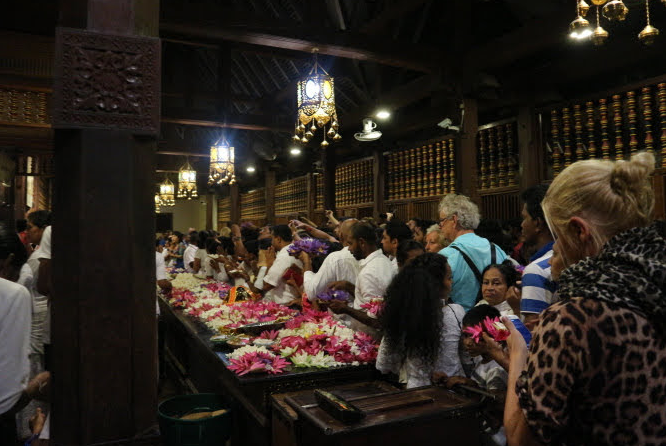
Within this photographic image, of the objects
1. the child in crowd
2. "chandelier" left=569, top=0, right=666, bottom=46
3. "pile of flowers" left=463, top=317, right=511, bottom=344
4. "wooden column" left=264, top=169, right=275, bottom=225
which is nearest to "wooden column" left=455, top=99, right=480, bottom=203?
"chandelier" left=569, top=0, right=666, bottom=46

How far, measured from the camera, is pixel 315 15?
20.1 feet

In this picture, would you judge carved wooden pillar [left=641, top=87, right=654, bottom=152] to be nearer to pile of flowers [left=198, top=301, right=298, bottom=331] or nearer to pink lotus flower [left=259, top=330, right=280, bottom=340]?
pile of flowers [left=198, top=301, right=298, bottom=331]

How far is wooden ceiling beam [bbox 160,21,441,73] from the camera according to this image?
17.7 feet

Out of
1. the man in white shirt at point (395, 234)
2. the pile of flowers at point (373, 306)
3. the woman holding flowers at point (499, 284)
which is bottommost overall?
the pile of flowers at point (373, 306)

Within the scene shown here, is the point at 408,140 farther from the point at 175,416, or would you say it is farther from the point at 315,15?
the point at 175,416

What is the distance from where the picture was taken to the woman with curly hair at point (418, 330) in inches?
109

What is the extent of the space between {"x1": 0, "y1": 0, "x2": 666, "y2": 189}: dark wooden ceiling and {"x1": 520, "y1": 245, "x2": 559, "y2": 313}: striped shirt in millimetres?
3195

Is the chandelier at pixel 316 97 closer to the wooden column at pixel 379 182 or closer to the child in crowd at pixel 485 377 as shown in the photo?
the child in crowd at pixel 485 377

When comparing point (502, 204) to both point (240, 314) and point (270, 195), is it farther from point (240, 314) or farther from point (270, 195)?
point (270, 195)

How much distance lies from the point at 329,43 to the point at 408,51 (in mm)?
1212

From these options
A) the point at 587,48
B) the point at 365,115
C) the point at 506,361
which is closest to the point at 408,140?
the point at 365,115

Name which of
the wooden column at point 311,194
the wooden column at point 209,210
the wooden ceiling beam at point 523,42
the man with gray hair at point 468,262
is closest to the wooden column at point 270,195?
the wooden column at point 311,194

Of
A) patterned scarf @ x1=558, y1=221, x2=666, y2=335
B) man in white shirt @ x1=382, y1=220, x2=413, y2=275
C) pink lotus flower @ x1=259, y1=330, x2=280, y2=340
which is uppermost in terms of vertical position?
man in white shirt @ x1=382, y1=220, x2=413, y2=275

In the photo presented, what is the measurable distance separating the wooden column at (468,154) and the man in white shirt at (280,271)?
9.50 ft
